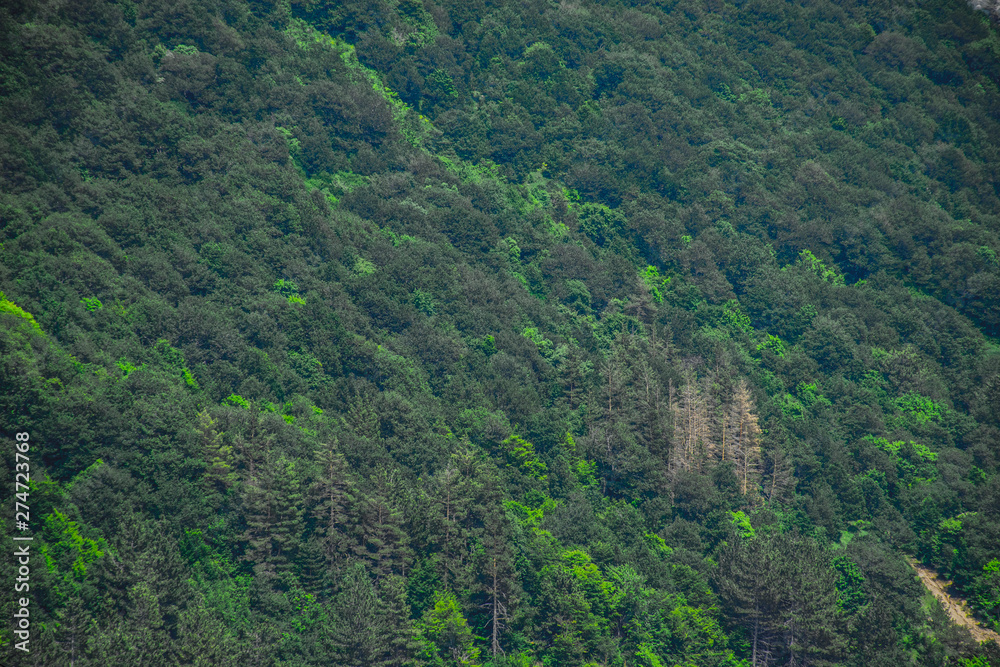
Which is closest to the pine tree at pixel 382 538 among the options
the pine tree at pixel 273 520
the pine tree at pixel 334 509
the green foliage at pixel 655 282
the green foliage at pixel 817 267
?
the pine tree at pixel 334 509

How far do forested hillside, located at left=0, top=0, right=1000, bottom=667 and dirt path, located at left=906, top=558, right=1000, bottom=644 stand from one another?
195 centimetres

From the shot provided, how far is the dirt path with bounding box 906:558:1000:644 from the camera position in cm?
6588

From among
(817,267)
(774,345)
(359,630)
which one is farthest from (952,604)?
(359,630)

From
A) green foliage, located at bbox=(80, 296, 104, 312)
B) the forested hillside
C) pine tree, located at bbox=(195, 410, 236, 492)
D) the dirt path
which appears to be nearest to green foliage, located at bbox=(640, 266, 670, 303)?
the forested hillside

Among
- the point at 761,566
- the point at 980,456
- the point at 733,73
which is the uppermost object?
A: the point at 733,73

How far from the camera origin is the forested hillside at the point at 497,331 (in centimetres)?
5334

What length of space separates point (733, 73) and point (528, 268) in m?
55.5

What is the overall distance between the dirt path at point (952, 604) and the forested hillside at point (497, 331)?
1951 millimetres

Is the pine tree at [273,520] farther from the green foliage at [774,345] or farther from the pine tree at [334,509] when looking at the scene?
the green foliage at [774,345]

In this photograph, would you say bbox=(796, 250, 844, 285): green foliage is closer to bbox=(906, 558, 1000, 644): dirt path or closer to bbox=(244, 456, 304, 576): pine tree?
bbox=(906, 558, 1000, 644): dirt path

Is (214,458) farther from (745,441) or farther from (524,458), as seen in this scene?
(745,441)

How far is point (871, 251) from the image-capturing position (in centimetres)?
10394

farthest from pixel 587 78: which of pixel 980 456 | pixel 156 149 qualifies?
pixel 980 456

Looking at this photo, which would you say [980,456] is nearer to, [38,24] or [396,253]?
[396,253]
